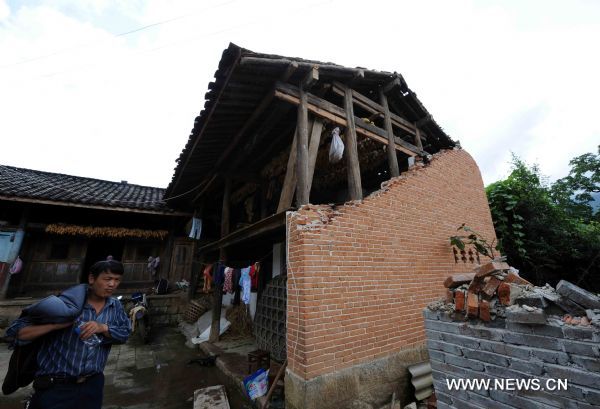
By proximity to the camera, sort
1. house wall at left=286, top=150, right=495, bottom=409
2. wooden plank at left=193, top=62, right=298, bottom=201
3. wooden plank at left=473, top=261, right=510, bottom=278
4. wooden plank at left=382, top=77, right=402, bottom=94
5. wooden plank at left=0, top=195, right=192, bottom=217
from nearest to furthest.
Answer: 1. wooden plank at left=473, top=261, right=510, bottom=278
2. house wall at left=286, top=150, right=495, bottom=409
3. wooden plank at left=193, top=62, right=298, bottom=201
4. wooden plank at left=382, top=77, right=402, bottom=94
5. wooden plank at left=0, top=195, right=192, bottom=217

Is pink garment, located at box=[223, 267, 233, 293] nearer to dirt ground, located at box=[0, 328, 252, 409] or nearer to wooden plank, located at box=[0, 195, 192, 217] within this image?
dirt ground, located at box=[0, 328, 252, 409]

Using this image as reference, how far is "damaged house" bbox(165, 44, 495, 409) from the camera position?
3387mm

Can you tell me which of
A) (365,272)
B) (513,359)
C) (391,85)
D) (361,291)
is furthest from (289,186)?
(391,85)

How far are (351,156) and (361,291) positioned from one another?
2.43 metres

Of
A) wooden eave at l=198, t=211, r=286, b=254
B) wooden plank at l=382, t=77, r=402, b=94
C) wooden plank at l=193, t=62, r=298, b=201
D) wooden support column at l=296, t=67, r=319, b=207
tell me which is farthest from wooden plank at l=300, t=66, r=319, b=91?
wooden plank at l=382, t=77, r=402, b=94

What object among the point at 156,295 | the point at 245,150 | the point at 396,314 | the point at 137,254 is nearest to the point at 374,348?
the point at 396,314

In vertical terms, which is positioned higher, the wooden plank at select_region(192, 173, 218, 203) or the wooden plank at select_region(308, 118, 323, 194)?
the wooden plank at select_region(192, 173, 218, 203)

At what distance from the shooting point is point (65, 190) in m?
8.75

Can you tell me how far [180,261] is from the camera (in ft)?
33.8

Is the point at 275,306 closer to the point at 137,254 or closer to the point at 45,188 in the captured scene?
the point at 137,254

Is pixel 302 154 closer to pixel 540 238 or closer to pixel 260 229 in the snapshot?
pixel 260 229

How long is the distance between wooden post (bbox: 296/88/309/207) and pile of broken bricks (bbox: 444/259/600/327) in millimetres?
2227

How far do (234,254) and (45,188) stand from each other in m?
6.77

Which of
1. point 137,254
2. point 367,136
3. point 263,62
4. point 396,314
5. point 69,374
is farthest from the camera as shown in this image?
point 137,254
